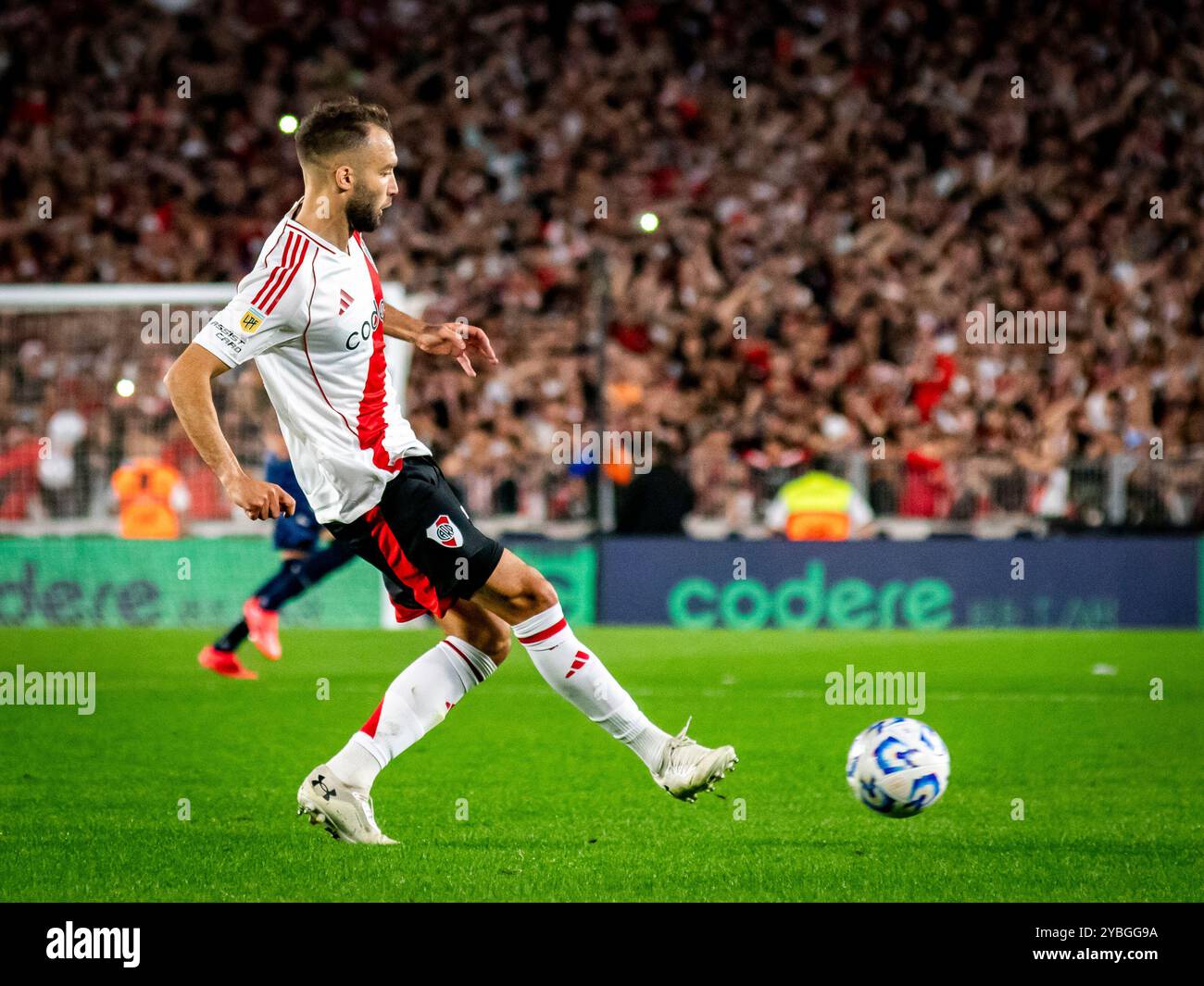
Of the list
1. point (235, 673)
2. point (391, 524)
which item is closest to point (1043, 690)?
point (235, 673)

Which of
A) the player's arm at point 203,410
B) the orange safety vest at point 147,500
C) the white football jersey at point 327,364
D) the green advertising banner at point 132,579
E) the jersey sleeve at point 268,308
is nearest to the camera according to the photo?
the player's arm at point 203,410

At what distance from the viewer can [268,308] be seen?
5242mm

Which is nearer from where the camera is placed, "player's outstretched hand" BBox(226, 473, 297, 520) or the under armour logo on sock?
"player's outstretched hand" BBox(226, 473, 297, 520)

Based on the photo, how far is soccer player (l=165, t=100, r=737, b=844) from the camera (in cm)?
543

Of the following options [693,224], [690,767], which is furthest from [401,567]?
[693,224]

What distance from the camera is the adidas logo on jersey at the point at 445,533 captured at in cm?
543

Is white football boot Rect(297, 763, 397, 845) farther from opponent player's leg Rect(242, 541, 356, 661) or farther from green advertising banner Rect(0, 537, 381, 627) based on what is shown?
green advertising banner Rect(0, 537, 381, 627)

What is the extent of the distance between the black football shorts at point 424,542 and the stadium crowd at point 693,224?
929 cm

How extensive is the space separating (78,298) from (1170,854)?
38.1ft

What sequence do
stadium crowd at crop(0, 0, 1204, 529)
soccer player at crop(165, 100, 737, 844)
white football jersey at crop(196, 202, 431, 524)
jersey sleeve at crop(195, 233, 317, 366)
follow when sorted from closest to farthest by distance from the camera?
1. jersey sleeve at crop(195, 233, 317, 366)
2. white football jersey at crop(196, 202, 431, 524)
3. soccer player at crop(165, 100, 737, 844)
4. stadium crowd at crop(0, 0, 1204, 529)

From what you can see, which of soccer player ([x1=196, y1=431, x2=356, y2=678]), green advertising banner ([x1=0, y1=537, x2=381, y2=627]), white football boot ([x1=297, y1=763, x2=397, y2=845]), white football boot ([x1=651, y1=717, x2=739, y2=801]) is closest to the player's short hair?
white football boot ([x1=297, y1=763, x2=397, y2=845])

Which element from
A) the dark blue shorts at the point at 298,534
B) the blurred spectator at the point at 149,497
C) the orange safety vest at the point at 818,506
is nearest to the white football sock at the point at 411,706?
the dark blue shorts at the point at 298,534

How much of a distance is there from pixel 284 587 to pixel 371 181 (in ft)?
20.2

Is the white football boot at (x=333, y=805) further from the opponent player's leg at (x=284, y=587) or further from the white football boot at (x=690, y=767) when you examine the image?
the opponent player's leg at (x=284, y=587)
